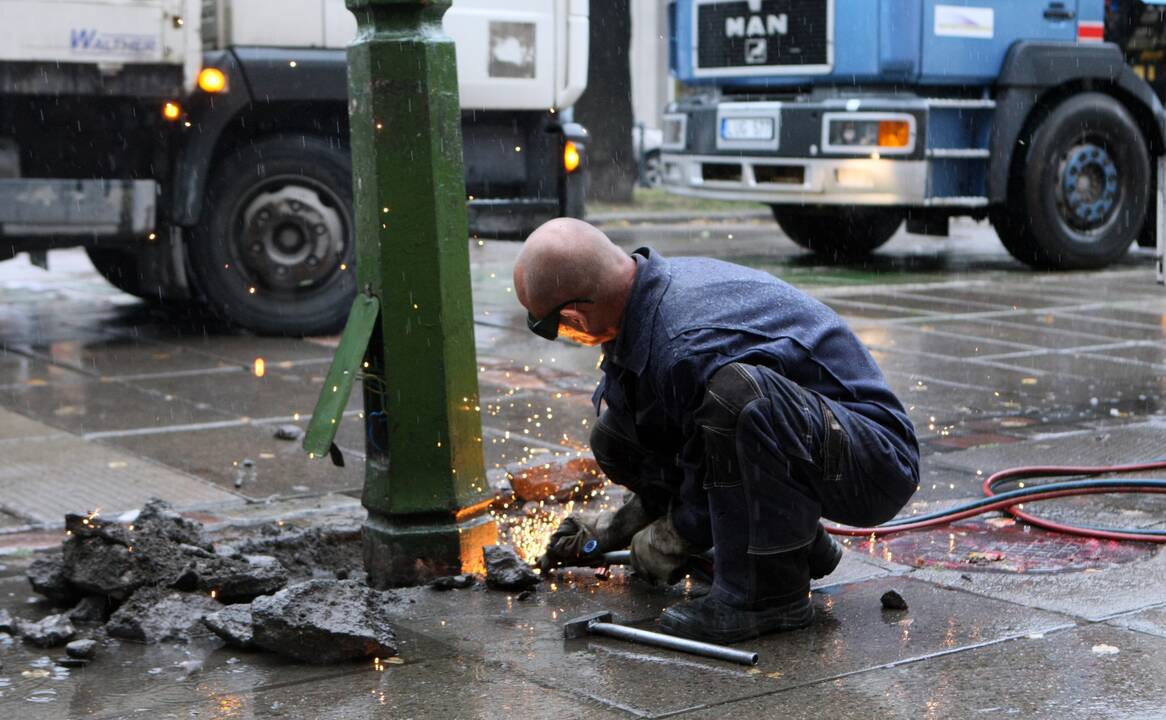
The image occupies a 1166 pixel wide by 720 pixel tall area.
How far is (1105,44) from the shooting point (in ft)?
41.5

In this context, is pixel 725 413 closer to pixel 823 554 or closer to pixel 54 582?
pixel 823 554

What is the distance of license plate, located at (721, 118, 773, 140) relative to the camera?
12.4 metres

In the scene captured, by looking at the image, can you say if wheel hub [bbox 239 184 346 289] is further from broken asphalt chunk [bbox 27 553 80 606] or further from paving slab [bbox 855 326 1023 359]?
broken asphalt chunk [bbox 27 553 80 606]

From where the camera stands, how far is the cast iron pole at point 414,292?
13.7ft

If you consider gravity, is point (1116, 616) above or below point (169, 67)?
below

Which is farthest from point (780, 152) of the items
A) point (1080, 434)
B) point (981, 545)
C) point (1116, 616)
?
point (1116, 616)

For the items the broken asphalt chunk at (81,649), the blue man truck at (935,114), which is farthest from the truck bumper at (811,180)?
the broken asphalt chunk at (81,649)

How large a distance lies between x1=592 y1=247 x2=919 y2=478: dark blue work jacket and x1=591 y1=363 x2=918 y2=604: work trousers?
36 millimetres

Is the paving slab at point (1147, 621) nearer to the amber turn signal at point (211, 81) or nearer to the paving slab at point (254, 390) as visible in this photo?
the paving slab at point (254, 390)

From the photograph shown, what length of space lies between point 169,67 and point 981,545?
525 centimetres

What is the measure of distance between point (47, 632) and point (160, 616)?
0.84 ft

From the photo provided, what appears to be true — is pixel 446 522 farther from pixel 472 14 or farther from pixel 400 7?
pixel 472 14

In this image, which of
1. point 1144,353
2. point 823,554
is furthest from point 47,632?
point 1144,353

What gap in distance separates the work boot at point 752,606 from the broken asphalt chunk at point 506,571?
497 mm
